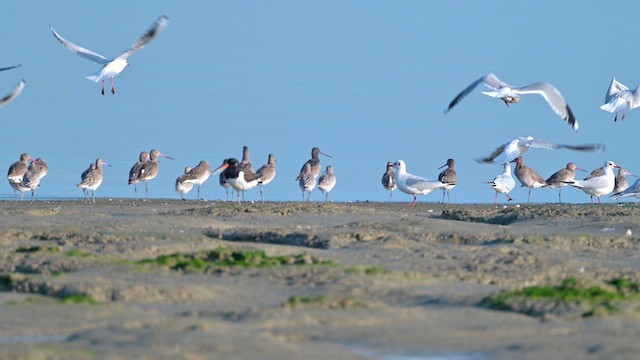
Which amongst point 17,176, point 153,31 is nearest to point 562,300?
point 153,31

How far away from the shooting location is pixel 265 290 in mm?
11797

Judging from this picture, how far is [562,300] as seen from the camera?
35.5 feet

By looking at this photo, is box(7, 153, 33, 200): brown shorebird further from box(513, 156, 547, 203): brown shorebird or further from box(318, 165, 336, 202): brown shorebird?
box(513, 156, 547, 203): brown shorebird

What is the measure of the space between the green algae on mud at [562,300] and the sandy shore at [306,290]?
0.11 meters

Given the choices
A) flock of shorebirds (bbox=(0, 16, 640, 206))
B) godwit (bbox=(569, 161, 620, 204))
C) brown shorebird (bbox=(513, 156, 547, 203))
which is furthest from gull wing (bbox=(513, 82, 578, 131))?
brown shorebird (bbox=(513, 156, 547, 203))

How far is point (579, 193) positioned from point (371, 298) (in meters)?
27.5

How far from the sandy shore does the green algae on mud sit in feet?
0.36

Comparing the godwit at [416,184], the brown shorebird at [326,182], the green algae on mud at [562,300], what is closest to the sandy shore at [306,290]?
the green algae on mud at [562,300]

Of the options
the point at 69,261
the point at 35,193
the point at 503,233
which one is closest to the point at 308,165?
the point at 35,193

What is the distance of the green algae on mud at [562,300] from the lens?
10492 mm

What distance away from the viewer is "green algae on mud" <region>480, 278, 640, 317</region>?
1049cm

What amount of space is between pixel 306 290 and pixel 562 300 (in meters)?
2.22

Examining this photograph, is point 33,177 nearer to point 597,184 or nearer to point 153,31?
point 153,31

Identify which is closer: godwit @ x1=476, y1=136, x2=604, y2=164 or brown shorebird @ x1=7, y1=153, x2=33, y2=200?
godwit @ x1=476, y1=136, x2=604, y2=164
